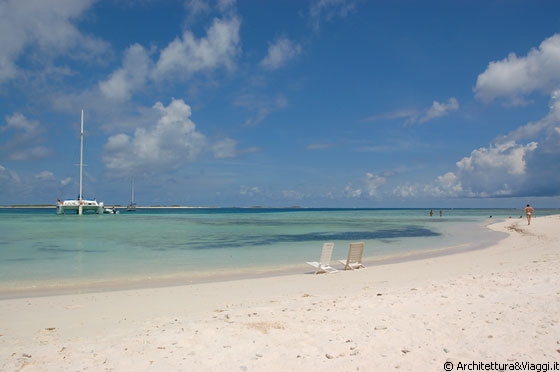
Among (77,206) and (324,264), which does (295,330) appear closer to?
(324,264)

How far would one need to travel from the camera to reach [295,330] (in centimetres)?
566

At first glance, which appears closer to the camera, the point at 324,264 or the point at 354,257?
the point at 324,264

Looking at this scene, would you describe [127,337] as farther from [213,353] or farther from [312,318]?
[312,318]

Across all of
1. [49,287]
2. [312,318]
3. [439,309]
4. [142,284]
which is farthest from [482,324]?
[49,287]

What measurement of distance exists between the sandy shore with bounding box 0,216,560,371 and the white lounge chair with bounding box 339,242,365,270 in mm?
4516

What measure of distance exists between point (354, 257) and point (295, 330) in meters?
8.38

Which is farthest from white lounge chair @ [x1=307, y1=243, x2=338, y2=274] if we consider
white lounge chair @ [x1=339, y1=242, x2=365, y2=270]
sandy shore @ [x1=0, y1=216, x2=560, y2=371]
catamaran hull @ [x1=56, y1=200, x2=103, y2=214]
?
catamaran hull @ [x1=56, y1=200, x2=103, y2=214]

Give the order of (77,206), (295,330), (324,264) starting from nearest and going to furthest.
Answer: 1. (295,330)
2. (324,264)
3. (77,206)

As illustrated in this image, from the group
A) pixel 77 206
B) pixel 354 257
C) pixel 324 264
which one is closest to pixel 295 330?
pixel 324 264

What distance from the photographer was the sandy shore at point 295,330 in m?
4.57

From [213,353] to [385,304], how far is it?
11.2 feet

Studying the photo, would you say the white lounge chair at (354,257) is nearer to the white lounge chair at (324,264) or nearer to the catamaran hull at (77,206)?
the white lounge chair at (324,264)

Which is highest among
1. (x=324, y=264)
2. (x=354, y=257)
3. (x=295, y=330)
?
(x=295, y=330)

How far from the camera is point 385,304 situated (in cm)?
695
